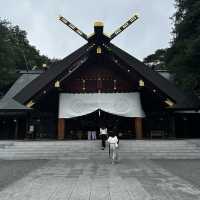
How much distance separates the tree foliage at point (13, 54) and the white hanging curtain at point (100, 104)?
13.6 meters

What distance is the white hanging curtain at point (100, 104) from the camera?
1736 centimetres

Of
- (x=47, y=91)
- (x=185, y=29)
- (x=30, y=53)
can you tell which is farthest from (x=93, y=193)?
(x=30, y=53)

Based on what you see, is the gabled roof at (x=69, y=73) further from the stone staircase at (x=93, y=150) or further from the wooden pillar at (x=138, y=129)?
the stone staircase at (x=93, y=150)

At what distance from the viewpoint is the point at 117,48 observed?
16.8m

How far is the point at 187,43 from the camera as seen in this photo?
20891mm

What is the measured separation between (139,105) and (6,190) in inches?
483

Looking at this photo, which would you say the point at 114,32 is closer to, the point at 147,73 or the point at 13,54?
the point at 147,73

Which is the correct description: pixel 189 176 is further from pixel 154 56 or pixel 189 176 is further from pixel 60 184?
pixel 154 56

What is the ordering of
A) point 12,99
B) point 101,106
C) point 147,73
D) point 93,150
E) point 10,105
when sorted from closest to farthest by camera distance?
point 93,150 → point 147,73 → point 101,106 → point 10,105 → point 12,99

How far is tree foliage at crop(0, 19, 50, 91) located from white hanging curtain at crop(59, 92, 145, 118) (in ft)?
44.6

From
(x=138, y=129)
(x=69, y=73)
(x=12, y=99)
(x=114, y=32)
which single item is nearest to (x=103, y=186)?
(x=138, y=129)

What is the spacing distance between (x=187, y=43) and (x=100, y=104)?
9.22 m

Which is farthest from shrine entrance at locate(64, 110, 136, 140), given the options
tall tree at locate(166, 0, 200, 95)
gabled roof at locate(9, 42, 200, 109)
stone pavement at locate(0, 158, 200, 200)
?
stone pavement at locate(0, 158, 200, 200)

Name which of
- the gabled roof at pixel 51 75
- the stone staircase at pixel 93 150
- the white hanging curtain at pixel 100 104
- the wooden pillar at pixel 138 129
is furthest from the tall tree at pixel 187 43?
the gabled roof at pixel 51 75
